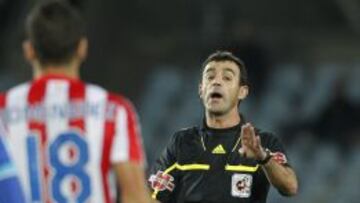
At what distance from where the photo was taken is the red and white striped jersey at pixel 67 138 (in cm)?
374

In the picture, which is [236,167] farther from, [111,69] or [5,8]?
[5,8]

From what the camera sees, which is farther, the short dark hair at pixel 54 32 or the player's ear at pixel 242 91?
the player's ear at pixel 242 91

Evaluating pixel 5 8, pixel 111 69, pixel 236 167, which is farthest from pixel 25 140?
pixel 5 8

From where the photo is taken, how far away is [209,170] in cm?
525

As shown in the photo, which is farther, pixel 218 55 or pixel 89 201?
pixel 218 55

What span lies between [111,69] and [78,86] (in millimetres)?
11216

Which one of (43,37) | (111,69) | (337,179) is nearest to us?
(43,37)

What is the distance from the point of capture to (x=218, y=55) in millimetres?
5418

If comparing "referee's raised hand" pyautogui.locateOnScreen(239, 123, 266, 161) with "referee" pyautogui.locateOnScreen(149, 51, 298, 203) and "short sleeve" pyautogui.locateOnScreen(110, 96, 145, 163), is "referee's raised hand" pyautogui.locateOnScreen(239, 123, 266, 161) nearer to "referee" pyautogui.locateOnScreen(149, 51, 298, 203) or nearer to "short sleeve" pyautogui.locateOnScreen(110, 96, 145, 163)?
"referee" pyautogui.locateOnScreen(149, 51, 298, 203)

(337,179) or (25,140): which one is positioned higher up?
(25,140)

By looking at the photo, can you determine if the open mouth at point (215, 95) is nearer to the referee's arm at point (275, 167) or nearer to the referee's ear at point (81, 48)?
the referee's arm at point (275, 167)

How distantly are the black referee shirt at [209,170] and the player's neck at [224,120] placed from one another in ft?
0.07

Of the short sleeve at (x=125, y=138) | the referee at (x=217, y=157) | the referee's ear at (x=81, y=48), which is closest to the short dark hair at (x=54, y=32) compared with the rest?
the referee's ear at (x=81, y=48)

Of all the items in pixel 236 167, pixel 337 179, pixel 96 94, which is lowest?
pixel 337 179
